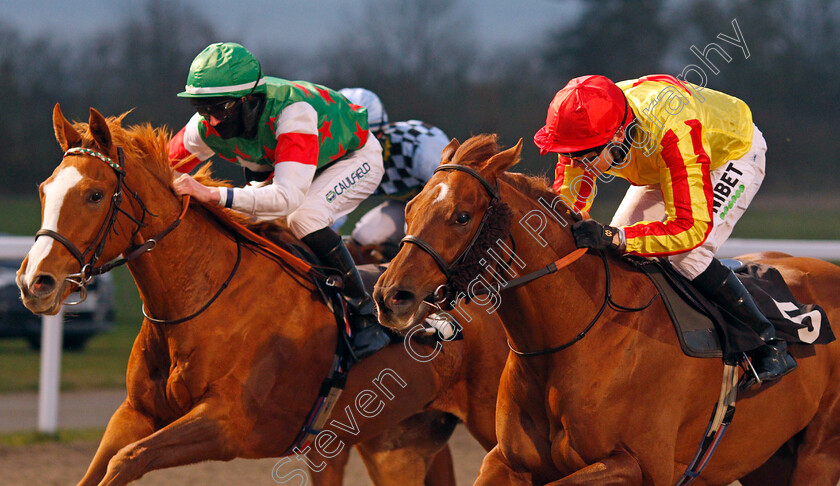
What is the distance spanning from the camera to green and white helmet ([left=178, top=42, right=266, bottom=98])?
10.3ft

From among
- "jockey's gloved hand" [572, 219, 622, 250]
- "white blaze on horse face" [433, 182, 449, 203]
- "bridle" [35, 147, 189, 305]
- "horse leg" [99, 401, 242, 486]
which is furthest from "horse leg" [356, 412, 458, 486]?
"white blaze on horse face" [433, 182, 449, 203]

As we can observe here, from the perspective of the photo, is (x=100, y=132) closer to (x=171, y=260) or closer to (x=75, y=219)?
(x=75, y=219)

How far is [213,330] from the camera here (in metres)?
3.08

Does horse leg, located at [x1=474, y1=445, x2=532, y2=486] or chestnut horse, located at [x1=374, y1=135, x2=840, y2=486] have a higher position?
chestnut horse, located at [x1=374, y1=135, x2=840, y2=486]

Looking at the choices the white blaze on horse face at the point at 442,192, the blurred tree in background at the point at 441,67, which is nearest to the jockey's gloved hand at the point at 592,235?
the white blaze on horse face at the point at 442,192

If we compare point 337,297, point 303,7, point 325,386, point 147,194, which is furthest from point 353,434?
point 303,7

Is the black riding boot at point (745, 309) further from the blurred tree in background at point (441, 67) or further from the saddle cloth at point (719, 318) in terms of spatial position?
the blurred tree in background at point (441, 67)

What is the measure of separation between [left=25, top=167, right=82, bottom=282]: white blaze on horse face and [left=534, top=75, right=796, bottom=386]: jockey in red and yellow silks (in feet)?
4.52

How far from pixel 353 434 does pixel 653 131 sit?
1.63 metres

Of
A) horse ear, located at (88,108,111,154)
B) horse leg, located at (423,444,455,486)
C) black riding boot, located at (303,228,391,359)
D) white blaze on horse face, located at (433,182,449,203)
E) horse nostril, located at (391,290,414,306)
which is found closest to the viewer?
horse nostril, located at (391,290,414,306)

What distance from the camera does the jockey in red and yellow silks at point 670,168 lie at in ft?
8.76

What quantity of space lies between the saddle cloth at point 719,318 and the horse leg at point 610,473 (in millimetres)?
409

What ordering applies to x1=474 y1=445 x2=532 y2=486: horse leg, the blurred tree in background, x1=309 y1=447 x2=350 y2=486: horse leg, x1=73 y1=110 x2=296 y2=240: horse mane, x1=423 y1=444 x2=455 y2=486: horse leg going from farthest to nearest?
the blurred tree in background
x1=423 y1=444 x2=455 y2=486: horse leg
x1=309 y1=447 x2=350 y2=486: horse leg
x1=73 y1=110 x2=296 y2=240: horse mane
x1=474 y1=445 x2=532 y2=486: horse leg

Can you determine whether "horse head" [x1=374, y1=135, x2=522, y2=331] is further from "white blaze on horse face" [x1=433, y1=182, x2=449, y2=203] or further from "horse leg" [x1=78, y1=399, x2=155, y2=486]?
"horse leg" [x1=78, y1=399, x2=155, y2=486]
